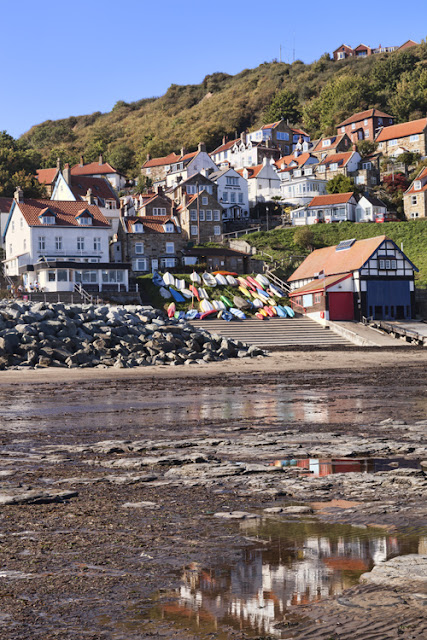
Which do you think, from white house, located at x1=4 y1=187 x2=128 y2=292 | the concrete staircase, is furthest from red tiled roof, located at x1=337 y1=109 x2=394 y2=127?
the concrete staircase

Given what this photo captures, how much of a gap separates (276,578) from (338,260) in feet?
207

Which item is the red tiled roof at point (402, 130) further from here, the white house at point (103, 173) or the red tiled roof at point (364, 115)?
the white house at point (103, 173)

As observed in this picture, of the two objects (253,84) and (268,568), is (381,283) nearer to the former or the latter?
(268,568)

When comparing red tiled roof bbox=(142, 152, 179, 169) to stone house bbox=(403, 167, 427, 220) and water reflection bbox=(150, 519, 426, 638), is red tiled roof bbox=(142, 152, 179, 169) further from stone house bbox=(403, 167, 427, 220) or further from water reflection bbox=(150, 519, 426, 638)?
water reflection bbox=(150, 519, 426, 638)

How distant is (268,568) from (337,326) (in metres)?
50.4

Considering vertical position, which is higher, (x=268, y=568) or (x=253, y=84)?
(x=253, y=84)

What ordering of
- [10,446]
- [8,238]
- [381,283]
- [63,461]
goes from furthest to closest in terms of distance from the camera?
1. [8,238]
2. [381,283]
3. [10,446]
4. [63,461]

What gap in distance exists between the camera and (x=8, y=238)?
7600cm

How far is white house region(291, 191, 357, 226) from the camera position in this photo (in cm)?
9181

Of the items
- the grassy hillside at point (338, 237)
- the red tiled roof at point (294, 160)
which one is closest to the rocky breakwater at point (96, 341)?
the grassy hillside at point (338, 237)

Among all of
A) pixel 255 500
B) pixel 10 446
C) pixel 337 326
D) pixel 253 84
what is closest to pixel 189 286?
pixel 337 326

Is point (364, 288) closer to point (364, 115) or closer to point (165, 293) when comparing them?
point (165, 293)

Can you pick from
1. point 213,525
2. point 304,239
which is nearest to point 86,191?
point 304,239

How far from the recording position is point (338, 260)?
2655 inches
